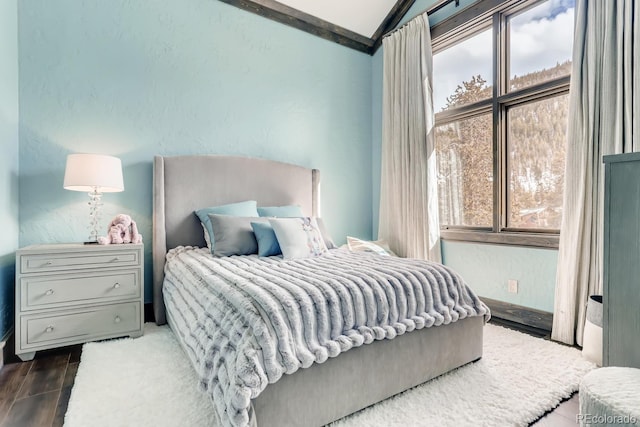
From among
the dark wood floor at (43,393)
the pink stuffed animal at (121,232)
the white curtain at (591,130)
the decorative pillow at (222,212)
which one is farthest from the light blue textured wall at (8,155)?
the white curtain at (591,130)

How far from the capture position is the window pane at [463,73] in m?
3.04

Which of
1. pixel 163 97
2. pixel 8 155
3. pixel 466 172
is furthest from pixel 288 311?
pixel 466 172

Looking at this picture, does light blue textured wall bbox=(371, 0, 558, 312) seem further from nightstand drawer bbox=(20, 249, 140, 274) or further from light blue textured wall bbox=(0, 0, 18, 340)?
light blue textured wall bbox=(0, 0, 18, 340)

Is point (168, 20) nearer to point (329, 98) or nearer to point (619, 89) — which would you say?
point (329, 98)

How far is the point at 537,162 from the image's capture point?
2693 millimetres

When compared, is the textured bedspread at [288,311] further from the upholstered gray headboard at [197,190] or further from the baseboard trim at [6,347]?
the baseboard trim at [6,347]

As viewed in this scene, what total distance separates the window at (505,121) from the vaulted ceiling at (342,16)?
24.5 inches

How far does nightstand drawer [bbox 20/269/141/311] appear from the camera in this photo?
6.69 feet

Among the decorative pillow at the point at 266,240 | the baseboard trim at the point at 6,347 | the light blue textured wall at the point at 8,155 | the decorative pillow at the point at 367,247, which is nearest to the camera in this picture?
the baseboard trim at the point at 6,347

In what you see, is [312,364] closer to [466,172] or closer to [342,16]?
[466,172]

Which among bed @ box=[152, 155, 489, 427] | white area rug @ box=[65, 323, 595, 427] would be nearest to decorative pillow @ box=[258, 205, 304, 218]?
bed @ box=[152, 155, 489, 427]

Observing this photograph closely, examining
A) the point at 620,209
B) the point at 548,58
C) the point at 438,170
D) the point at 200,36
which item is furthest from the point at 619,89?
the point at 200,36

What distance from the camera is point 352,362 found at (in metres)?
1.46

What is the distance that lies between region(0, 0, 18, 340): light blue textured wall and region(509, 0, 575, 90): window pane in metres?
3.68
